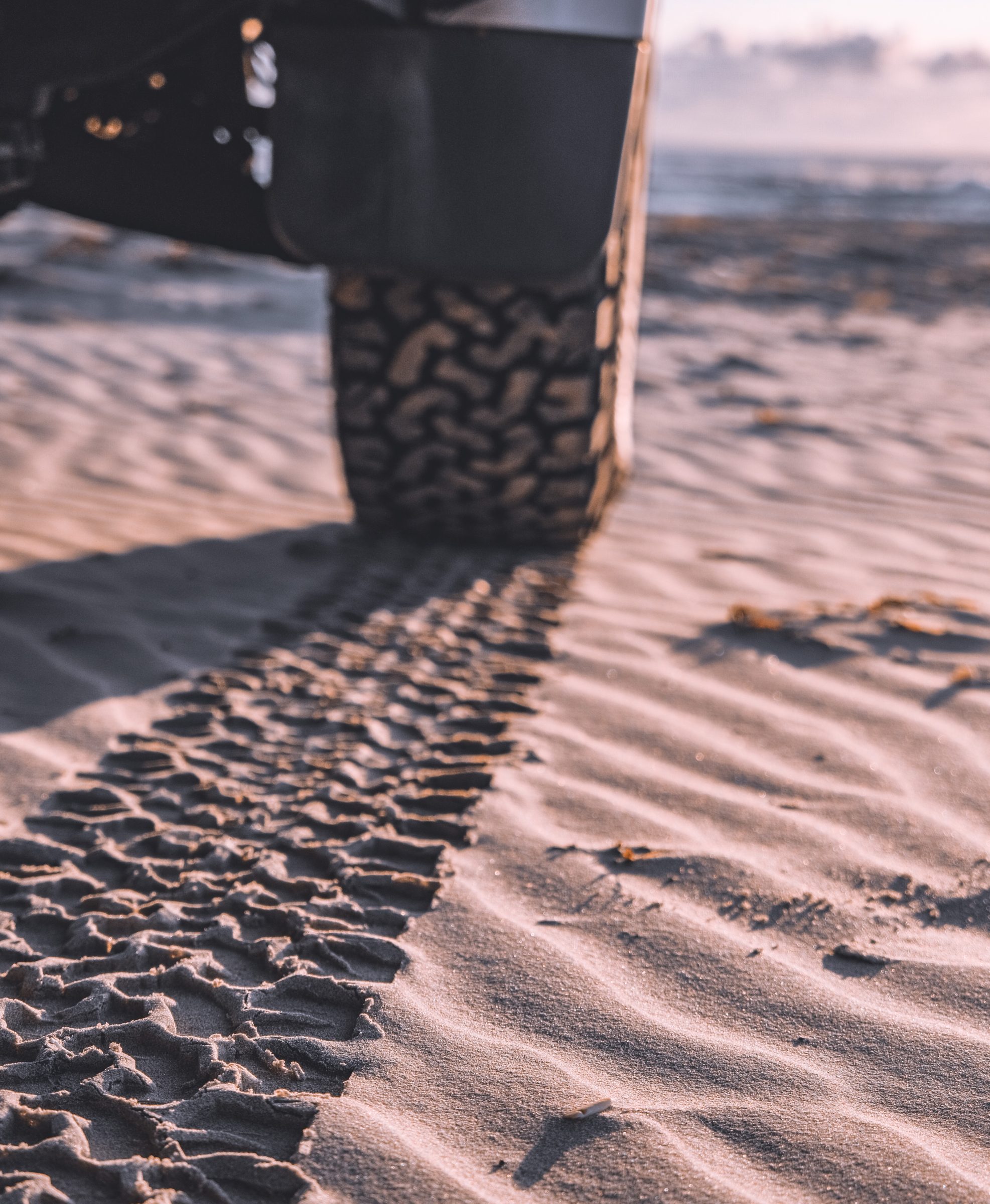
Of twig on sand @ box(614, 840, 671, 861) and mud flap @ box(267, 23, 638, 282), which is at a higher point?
mud flap @ box(267, 23, 638, 282)

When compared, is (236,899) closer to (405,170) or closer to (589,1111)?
(589,1111)

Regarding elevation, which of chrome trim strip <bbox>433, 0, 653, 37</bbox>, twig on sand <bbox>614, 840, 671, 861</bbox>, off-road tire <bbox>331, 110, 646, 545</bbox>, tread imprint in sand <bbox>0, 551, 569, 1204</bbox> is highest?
chrome trim strip <bbox>433, 0, 653, 37</bbox>

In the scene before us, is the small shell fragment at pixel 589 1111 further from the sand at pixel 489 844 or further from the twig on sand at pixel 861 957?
the twig on sand at pixel 861 957

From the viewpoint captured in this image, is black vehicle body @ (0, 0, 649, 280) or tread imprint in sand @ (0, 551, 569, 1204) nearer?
tread imprint in sand @ (0, 551, 569, 1204)

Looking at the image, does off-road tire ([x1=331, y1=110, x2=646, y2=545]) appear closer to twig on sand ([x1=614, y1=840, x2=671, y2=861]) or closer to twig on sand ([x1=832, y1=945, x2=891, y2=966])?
twig on sand ([x1=614, y1=840, x2=671, y2=861])

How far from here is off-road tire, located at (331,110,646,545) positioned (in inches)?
97.7

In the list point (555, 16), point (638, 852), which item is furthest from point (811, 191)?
point (638, 852)

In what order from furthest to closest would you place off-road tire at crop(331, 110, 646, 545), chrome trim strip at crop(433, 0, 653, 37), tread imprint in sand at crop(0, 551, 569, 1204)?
off-road tire at crop(331, 110, 646, 545) → chrome trim strip at crop(433, 0, 653, 37) → tread imprint in sand at crop(0, 551, 569, 1204)

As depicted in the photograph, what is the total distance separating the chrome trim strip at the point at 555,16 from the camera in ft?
6.52

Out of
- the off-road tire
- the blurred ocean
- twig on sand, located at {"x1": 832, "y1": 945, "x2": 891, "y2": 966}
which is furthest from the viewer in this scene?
the blurred ocean

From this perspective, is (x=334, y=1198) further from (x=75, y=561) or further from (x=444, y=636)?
(x=75, y=561)

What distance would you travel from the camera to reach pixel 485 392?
8.37 feet

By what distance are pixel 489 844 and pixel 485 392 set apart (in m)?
1.27

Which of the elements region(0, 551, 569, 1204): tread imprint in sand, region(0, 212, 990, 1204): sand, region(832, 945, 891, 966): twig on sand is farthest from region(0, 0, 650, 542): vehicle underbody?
region(832, 945, 891, 966): twig on sand
